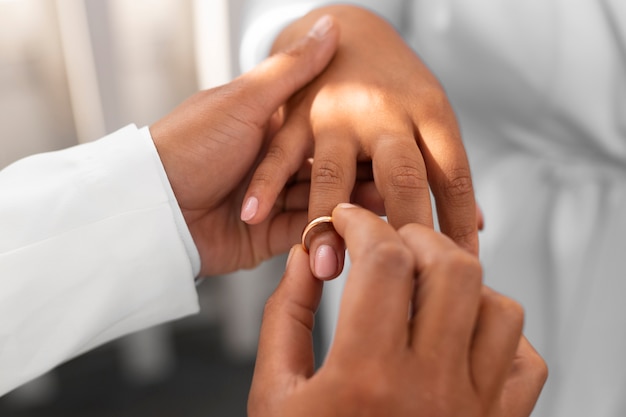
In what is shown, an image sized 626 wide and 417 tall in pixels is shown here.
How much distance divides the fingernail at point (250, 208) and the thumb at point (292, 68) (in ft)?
0.41

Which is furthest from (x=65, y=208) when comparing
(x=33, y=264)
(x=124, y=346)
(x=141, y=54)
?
(x=124, y=346)

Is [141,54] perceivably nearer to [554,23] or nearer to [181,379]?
[181,379]

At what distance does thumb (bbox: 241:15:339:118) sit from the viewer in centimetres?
79

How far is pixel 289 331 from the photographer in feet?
1.75

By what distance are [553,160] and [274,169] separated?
39 centimetres

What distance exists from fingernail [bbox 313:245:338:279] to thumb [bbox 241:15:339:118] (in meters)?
0.25

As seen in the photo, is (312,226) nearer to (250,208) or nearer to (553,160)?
(250,208)

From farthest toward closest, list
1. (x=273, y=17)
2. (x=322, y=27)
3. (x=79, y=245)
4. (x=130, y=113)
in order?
1. (x=130, y=113)
2. (x=273, y=17)
3. (x=322, y=27)
4. (x=79, y=245)

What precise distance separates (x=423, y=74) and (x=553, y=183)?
23 centimetres

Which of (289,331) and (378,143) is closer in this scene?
(289,331)

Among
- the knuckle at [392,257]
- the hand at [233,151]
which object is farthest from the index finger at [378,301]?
the hand at [233,151]

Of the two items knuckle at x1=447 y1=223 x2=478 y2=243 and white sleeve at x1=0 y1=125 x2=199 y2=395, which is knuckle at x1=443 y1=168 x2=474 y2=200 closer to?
knuckle at x1=447 y1=223 x2=478 y2=243

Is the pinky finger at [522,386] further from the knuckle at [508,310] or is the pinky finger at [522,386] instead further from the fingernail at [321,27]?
→ the fingernail at [321,27]

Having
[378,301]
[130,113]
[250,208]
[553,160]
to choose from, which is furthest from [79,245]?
[130,113]
